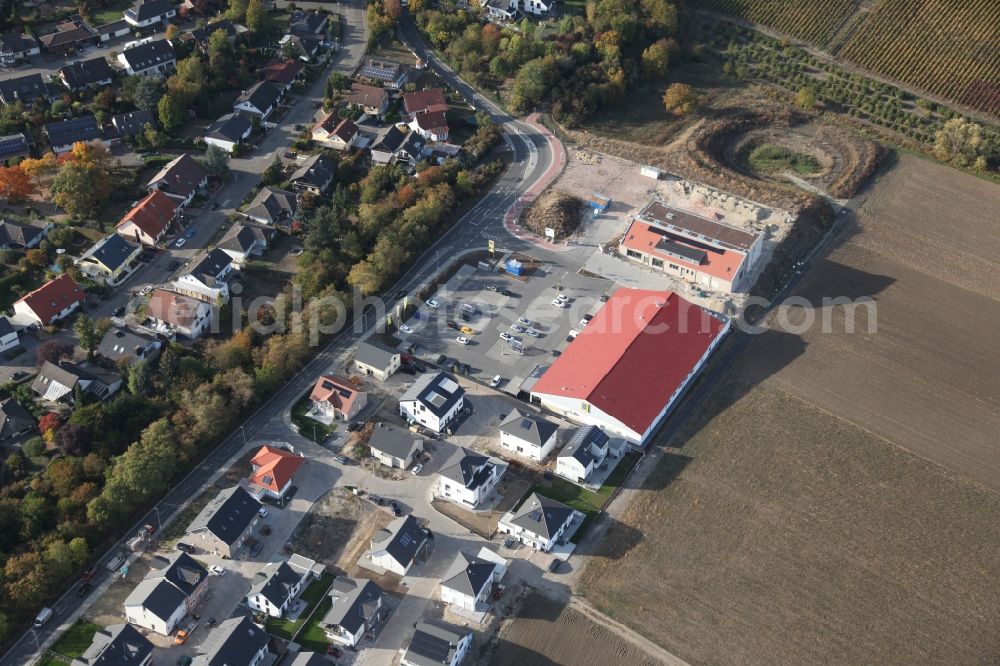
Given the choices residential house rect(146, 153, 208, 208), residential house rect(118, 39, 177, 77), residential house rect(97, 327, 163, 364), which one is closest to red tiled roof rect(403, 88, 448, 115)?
residential house rect(146, 153, 208, 208)

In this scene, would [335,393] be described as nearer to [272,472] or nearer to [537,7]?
[272,472]

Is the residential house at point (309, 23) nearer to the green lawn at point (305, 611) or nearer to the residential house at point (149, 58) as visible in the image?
the residential house at point (149, 58)

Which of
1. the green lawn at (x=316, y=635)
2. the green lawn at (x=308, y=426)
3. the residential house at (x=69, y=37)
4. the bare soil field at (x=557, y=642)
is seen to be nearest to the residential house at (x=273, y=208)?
the green lawn at (x=308, y=426)

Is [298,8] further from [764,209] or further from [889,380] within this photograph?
[889,380]

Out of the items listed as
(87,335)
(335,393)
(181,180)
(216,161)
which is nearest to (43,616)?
(335,393)

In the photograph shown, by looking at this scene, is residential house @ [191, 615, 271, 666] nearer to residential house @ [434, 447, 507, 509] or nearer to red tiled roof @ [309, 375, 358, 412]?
residential house @ [434, 447, 507, 509]
